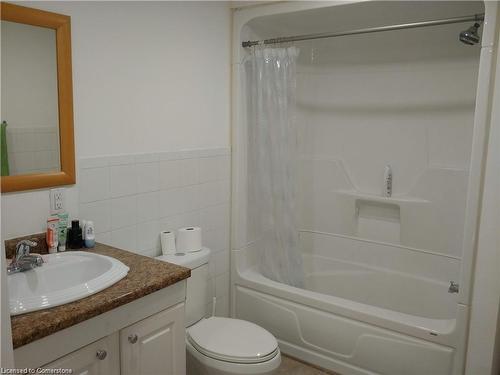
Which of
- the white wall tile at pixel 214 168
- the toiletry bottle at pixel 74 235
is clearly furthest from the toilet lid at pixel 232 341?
the white wall tile at pixel 214 168

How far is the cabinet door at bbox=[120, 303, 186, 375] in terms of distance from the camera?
151 cm

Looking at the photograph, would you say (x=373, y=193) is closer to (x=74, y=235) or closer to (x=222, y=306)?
(x=222, y=306)

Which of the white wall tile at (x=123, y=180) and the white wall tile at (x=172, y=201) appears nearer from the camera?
the white wall tile at (x=123, y=180)

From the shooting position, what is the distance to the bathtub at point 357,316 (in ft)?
7.10

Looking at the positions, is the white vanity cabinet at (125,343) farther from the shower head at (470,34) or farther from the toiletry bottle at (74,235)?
the shower head at (470,34)

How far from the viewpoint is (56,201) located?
1796 millimetres

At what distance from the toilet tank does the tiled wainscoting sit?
0.64 ft

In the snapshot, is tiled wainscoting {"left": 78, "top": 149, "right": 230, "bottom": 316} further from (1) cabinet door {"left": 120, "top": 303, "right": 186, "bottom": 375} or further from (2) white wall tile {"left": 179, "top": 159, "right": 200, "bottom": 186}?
(1) cabinet door {"left": 120, "top": 303, "right": 186, "bottom": 375}

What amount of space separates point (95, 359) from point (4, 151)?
34.3 inches

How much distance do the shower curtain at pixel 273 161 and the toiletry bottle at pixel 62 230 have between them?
4.23 feet

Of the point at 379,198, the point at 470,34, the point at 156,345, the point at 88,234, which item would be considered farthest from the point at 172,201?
the point at 470,34

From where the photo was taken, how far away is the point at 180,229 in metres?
2.36

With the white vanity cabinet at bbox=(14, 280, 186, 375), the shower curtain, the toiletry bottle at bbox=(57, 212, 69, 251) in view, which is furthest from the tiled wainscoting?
the white vanity cabinet at bbox=(14, 280, 186, 375)

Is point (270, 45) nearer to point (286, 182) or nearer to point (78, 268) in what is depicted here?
point (286, 182)
